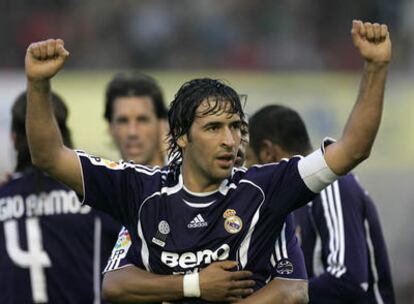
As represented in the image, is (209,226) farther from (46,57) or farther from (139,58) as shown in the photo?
(139,58)

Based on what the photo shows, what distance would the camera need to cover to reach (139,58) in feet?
61.2

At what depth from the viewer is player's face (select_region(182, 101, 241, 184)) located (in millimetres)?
5742

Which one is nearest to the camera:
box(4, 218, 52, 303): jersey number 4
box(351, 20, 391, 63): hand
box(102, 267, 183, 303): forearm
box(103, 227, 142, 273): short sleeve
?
box(351, 20, 391, 63): hand

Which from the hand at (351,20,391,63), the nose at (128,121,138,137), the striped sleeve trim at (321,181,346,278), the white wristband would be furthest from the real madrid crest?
the nose at (128,121,138,137)

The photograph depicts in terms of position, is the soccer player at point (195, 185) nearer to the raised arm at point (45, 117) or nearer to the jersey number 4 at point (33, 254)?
the raised arm at point (45, 117)

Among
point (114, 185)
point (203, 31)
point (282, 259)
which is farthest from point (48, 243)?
point (203, 31)

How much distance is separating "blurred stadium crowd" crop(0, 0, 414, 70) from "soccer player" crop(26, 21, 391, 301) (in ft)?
41.0

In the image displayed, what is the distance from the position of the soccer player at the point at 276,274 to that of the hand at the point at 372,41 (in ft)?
2.68

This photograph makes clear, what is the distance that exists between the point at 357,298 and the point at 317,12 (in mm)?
12785

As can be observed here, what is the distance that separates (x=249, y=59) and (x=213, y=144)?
1276 centimetres

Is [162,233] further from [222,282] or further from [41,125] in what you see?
[41,125]

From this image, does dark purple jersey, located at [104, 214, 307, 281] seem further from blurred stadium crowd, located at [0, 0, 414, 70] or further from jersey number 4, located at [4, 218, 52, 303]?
blurred stadium crowd, located at [0, 0, 414, 70]

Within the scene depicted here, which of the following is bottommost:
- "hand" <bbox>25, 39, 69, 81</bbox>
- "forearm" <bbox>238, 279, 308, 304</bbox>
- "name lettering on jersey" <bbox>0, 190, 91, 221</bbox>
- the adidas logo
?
"forearm" <bbox>238, 279, 308, 304</bbox>

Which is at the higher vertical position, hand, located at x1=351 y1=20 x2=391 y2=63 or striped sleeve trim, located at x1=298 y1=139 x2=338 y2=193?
hand, located at x1=351 y1=20 x2=391 y2=63
